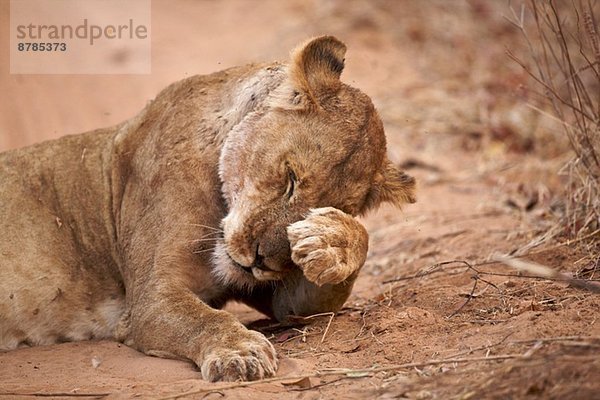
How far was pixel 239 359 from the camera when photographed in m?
4.00

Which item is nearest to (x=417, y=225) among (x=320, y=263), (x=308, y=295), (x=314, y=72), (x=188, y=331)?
(x=308, y=295)

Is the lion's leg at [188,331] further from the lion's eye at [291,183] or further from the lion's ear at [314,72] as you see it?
the lion's ear at [314,72]

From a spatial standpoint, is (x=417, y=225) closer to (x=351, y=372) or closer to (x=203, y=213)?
(x=203, y=213)

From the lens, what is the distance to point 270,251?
14.1 ft

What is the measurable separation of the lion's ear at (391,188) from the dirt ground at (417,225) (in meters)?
0.49

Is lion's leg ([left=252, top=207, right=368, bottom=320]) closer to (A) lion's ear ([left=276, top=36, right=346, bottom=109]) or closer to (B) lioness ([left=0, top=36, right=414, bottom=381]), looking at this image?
(B) lioness ([left=0, top=36, right=414, bottom=381])

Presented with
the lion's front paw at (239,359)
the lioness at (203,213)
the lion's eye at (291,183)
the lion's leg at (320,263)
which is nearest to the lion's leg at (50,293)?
the lioness at (203,213)

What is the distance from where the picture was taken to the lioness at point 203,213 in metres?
4.36

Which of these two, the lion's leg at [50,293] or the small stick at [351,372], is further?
the lion's leg at [50,293]

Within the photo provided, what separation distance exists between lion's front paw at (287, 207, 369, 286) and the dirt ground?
14.4 inches

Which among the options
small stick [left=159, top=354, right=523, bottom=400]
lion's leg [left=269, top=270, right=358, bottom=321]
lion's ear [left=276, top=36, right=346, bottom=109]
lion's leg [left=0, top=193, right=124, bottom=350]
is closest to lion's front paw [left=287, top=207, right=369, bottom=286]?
lion's leg [left=269, top=270, right=358, bottom=321]

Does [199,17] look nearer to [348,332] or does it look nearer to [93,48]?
[93,48]

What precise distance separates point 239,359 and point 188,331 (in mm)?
439

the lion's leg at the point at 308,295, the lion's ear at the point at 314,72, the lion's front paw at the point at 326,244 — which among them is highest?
the lion's ear at the point at 314,72
